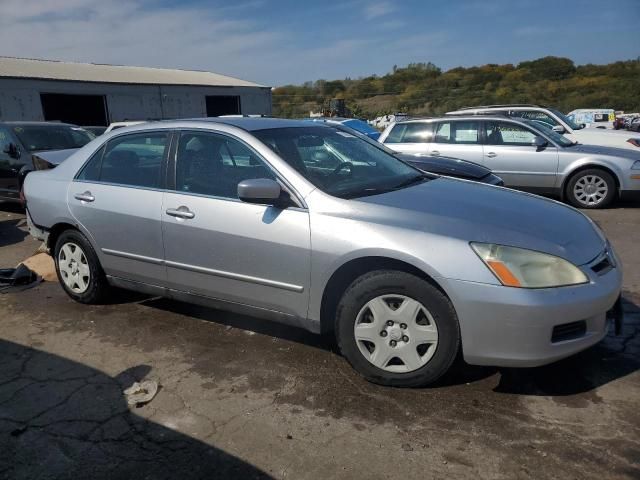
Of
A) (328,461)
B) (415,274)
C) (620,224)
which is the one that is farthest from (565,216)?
(620,224)

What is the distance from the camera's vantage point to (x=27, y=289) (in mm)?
5258

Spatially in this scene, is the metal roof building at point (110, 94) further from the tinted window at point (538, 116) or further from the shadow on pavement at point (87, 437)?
the shadow on pavement at point (87, 437)

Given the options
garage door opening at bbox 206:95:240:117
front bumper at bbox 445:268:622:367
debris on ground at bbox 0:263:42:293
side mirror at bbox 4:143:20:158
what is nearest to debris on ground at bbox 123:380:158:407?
front bumper at bbox 445:268:622:367

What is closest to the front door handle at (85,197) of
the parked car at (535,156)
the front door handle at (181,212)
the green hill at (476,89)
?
the front door handle at (181,212)

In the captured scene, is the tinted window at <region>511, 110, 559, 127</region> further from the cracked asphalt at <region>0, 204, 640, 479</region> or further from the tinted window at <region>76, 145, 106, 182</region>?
the tinted window at <region>76, 145, 106, 182</region>

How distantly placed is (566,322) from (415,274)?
81cm

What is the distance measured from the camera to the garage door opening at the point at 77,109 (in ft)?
87.9

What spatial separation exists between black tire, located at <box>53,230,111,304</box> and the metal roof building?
838 inches

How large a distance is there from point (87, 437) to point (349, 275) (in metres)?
1.67

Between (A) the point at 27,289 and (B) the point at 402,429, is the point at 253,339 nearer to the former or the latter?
(B) the point at 402,429

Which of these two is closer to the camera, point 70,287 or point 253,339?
point 253,339

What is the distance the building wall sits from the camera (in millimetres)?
22578

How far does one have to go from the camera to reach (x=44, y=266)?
5.62 metres

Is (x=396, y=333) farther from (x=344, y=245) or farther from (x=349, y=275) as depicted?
(x=344, y=245)
